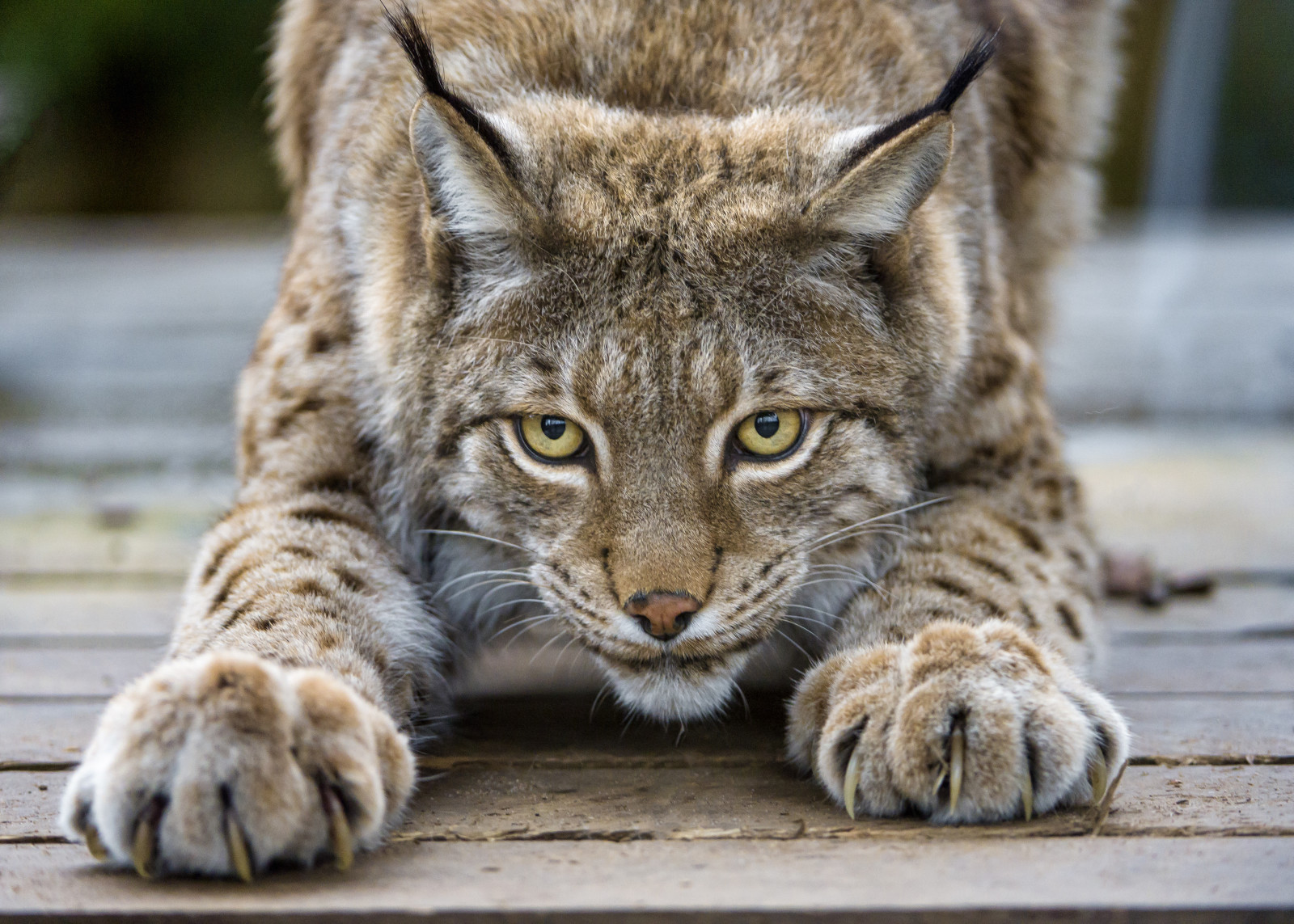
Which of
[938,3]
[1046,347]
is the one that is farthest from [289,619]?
[1046,347]

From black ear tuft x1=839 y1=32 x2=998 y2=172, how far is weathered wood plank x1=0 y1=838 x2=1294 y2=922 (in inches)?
42.4

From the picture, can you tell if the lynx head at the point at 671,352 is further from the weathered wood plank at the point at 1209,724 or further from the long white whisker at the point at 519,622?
the weathered wood plank at the point at 1209,724

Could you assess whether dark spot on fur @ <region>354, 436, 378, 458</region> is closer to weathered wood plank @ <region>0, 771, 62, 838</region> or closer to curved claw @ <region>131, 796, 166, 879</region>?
weathered wood plank @ <region>0, 771, 62, 838</region>

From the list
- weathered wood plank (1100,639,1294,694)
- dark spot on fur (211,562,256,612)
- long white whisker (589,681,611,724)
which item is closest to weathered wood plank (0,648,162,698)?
dark spot on fur (211,562,256,612)

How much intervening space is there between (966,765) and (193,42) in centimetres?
1411

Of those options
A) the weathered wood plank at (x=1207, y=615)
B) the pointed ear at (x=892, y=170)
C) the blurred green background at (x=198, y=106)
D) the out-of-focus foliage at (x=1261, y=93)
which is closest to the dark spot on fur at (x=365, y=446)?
the pointed ear at (x=892, y=170)

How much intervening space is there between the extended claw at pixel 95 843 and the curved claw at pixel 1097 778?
4.36 ft

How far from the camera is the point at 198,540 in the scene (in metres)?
2.72

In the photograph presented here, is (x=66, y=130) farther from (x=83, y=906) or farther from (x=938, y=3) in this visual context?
(x=83, y=906)

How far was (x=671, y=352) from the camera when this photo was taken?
88.3 inches

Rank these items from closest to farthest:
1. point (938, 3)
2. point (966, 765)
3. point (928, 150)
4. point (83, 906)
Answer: point (83, 906), point (966, 765), point (928, 150), point (938, 3)

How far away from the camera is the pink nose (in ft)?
7.05

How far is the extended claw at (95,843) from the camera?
5.85 feet

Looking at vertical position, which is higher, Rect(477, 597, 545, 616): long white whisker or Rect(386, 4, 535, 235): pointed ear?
Rect(386, 4, 535, 235): pointed ear
